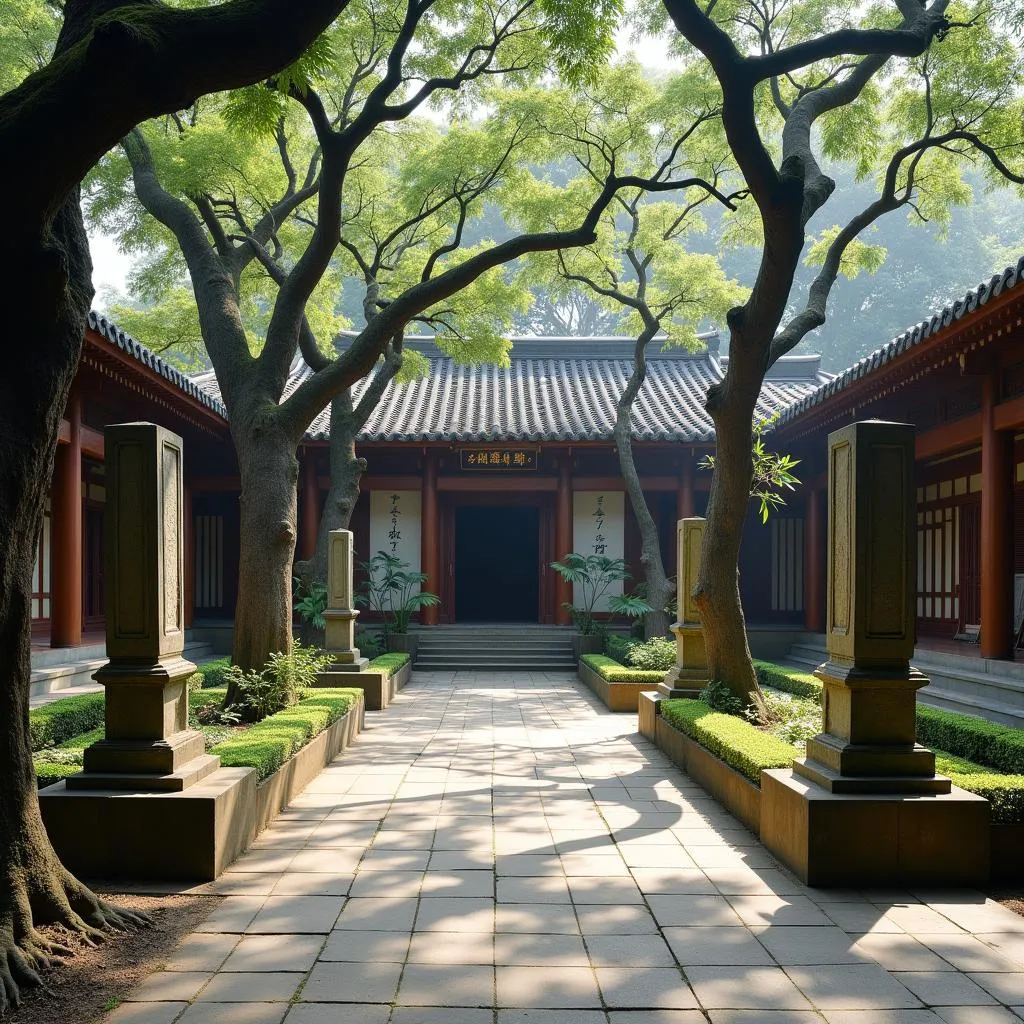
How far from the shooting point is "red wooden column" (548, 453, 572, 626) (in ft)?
54.7

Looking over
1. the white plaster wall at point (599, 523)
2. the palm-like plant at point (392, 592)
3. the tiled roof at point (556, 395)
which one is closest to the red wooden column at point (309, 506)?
the tiled roof at point (556, 395)

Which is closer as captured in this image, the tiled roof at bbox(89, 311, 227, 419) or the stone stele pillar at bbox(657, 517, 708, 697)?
the stone stele pillar at bbox(657, 517, 708, 697)

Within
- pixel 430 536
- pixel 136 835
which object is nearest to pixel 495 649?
pixel 430 536

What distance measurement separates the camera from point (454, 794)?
648cm

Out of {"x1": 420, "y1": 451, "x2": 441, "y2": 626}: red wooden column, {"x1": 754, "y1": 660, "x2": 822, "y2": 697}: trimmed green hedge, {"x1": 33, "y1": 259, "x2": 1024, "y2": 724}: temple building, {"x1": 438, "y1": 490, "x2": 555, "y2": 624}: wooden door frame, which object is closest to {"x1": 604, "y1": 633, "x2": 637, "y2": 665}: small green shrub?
{"x1": 33, "y1": 259, "x2": 1024, "y2": 724}: temple building

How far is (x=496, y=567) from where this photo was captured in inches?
840

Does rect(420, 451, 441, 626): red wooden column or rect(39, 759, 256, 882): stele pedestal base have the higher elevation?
rect(420, 451, 441, 626): red wooden column

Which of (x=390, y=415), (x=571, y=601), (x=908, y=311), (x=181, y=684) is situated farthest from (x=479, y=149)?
(x=908, y=311)

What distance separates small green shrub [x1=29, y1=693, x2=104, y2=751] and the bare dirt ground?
2799mm

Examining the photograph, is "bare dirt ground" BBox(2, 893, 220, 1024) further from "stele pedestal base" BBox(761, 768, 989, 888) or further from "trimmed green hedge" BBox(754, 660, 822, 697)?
"trimmed green hedge" BBox(754, 660, 822, 697)

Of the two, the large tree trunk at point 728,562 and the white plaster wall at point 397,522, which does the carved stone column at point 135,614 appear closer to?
the large tree trunk at point 728,562

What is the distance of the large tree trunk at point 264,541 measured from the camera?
25.9 feet

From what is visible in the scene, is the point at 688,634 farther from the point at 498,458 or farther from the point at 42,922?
the point at 498,458

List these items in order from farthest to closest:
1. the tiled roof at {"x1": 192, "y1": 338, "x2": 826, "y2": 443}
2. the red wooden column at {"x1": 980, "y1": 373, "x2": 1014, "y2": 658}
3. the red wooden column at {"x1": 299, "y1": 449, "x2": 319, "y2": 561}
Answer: the red wooden column at {"x1": 299, "y1": 449, "x2": 319, "y2": 561} → the tiled roof at {"x1": 192, "y1": 338, "x2": 826, "y2": 443} → the red wooden column at {"x1": 980, "y1": 373, "x2": 1014, "y2": 658}
